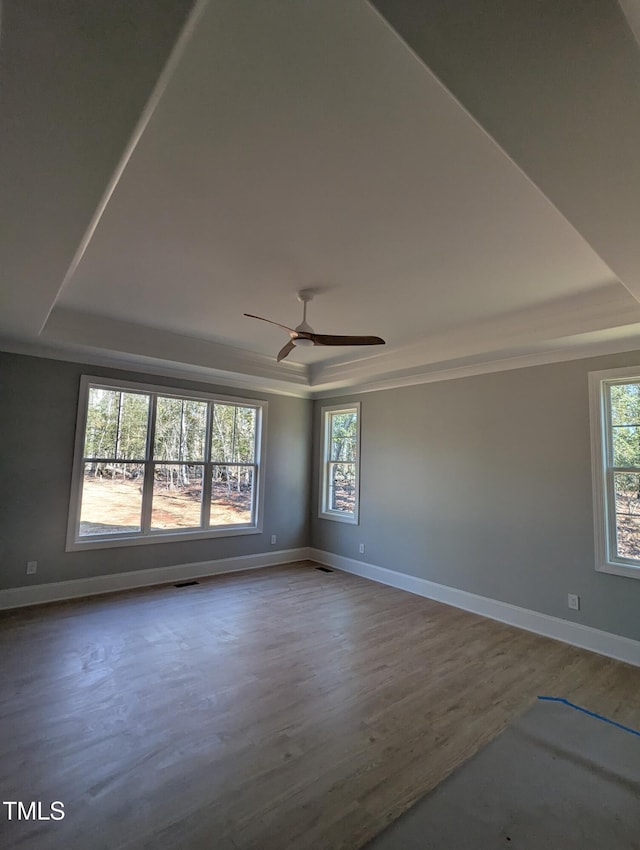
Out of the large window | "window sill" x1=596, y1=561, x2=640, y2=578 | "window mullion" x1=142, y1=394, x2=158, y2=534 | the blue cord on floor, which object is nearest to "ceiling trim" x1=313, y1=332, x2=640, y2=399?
the large window

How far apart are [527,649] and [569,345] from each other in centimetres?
263

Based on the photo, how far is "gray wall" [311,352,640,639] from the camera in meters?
3.70

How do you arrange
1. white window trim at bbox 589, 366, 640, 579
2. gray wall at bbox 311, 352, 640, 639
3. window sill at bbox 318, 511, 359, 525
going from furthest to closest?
window sill at bbox 318, 511, 359, 525, gray wall at bbox 311, 352, 640, 639, white window trim at bbox 589, 366, 640, 579

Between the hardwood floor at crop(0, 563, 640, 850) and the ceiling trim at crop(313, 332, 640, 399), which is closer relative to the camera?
the hardwood floor at crop(0, 563, 640, 850)

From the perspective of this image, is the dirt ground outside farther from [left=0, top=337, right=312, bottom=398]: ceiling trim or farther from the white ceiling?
the white ceiling

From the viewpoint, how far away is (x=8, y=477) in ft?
13.6

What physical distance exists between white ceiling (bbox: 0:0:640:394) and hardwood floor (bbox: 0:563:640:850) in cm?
261

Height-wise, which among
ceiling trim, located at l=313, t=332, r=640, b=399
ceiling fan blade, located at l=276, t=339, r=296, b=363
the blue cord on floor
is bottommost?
the blue cord on floor

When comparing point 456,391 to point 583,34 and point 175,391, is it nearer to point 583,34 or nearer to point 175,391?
point 175,391

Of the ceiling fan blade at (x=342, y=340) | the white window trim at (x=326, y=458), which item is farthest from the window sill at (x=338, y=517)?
the ceiling fan blade at (x=342, y=340)

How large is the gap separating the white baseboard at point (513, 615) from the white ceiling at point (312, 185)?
244cm

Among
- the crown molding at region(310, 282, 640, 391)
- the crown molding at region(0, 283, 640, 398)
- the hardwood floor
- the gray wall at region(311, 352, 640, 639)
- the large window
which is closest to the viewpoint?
the hardwood floor

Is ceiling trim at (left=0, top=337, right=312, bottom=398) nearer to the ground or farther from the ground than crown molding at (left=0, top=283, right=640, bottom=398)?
nearer to the ground

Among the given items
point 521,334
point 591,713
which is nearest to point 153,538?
point 591,713
